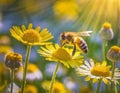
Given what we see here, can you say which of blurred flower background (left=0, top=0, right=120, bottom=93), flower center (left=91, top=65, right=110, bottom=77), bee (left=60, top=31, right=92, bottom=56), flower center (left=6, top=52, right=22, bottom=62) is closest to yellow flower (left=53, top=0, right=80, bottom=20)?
blurred flower background (left=0, top=0, right=120, bottom=93)

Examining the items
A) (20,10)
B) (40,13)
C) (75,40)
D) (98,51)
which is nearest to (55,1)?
(40,13)

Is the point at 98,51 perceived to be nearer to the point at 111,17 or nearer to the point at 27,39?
the point at 111,17

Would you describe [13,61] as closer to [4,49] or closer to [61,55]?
[61,55]

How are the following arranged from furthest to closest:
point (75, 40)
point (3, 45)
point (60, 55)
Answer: point (3, 45) → point (75, 40) → point (60, 55)

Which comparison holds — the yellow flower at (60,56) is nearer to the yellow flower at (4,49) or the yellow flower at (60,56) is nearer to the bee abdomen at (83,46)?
the bee abdomen at (83,46)

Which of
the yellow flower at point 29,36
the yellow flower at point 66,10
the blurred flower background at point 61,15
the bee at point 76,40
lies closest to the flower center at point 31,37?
the yellow flower at point 29,36

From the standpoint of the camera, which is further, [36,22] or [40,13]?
[40,13]

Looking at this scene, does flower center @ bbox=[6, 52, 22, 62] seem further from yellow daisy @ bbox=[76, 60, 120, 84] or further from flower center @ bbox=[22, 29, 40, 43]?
yellow daisy @ bbox=[76, 60, 120, 84]

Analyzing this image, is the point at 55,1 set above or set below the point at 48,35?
above
